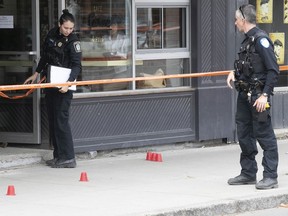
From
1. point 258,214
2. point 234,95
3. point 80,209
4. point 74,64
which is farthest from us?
point 234,95

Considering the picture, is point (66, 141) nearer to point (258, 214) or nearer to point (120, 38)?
point (120, 38)

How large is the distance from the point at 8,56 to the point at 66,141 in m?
1.72

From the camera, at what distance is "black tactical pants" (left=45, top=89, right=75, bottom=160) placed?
10773 millimetres

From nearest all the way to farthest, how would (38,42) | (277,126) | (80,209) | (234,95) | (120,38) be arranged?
(80,209), (38,42), (120,38), (234,95), (277,126)

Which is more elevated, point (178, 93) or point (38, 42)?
point (38, 42)

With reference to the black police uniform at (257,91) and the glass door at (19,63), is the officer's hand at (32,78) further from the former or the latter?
the black police uniform at (257,91)

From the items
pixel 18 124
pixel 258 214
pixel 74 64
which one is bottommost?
pixel 258 214

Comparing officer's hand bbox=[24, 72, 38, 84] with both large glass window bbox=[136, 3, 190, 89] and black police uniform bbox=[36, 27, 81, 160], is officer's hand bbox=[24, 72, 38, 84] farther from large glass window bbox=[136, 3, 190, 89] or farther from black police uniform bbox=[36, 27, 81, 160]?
large glass window bbox=[136, 3, 190, 89]

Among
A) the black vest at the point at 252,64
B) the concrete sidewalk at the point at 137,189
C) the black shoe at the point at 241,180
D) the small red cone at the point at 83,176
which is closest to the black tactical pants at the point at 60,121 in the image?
the concrete sidewalk at the point at 137,189

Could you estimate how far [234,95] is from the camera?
1323 cm

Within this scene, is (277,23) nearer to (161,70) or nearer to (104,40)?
(161,70)

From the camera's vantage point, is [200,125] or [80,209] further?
[200,125]

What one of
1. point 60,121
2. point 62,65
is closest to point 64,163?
point 60,121

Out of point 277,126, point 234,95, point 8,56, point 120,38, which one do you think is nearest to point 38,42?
point 8,56
